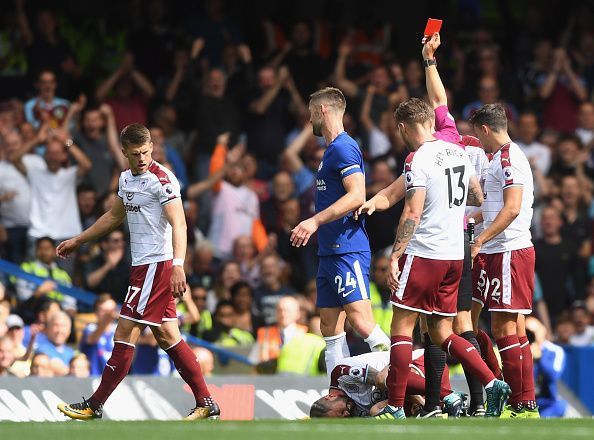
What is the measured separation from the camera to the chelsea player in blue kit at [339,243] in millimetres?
11312

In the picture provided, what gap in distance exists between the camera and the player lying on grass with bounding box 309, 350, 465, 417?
11.3m

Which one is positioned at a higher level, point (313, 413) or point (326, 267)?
point (326, 267)

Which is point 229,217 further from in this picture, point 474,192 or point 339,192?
point 474,192

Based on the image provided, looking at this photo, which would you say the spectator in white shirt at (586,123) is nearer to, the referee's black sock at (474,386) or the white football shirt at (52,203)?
the white football shirt at (52,203)

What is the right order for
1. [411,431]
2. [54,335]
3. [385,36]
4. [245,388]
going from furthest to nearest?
[385,36]
[54,335]
[245,388]
[411,431]

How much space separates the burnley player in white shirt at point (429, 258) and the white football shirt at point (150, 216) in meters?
1.80

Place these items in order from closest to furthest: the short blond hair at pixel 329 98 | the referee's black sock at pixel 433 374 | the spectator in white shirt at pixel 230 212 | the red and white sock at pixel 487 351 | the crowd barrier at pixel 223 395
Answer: the referee's black sock at pixel 433 374 < the short blond hair at pixel 329 98 < the red and white sock at pixel 487 351 < the crowd barrier at pixel 223 395 < the spectator in white shirt at pixel 230 212

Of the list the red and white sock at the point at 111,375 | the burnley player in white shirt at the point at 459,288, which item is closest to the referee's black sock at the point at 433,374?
the burnley player in white shirt at the point at 459,288

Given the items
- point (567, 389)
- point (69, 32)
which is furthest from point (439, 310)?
point (69, 32)

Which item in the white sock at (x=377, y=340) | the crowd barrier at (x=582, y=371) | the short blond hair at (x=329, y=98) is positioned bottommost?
the crowd barrier at (x=582, y=371)

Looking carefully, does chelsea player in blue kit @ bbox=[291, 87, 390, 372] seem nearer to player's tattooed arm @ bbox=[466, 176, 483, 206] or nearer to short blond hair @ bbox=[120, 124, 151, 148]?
player's tattooed arm @ bbox=[466, 176, 483, 206]

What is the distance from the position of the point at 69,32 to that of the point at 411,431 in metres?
12.3

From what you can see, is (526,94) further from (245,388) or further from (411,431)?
(411,431)

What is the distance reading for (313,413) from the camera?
11.5m
